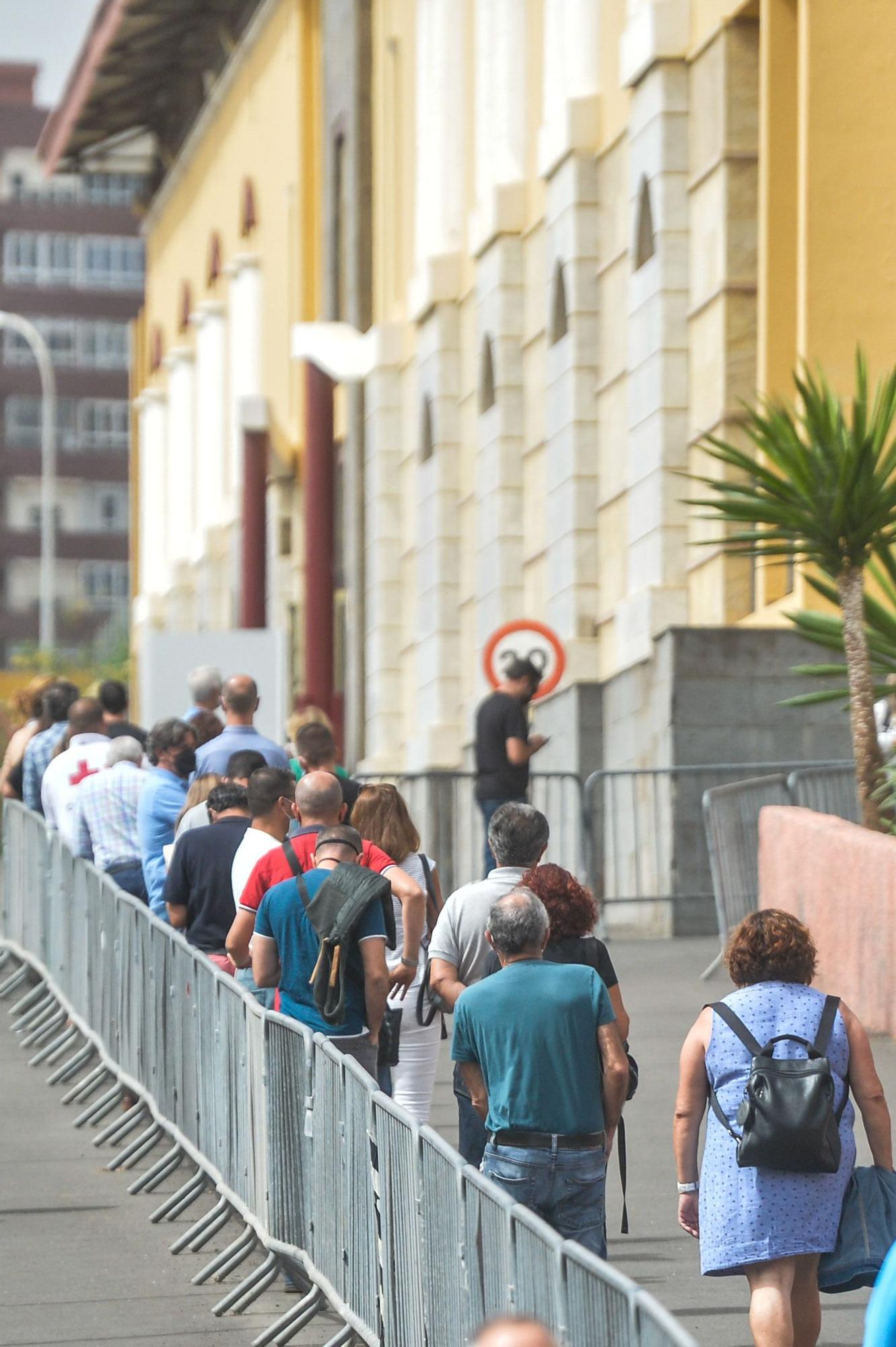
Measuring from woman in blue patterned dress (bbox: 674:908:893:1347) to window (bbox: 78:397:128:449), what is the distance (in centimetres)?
9855

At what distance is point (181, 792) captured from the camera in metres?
12.2

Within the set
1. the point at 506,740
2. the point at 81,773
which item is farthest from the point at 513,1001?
the point at 506,740

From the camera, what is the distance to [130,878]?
13328 mm

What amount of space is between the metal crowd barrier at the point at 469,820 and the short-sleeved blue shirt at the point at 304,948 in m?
9.10

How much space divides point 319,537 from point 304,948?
25.0 m

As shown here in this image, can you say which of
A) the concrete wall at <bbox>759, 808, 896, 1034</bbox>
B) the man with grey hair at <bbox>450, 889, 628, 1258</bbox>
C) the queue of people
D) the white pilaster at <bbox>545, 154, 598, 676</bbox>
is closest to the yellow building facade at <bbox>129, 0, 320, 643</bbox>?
the white pilaster at <bbox>545, 154, 598, 676</bbox>

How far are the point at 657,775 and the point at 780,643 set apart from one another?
4.29 ft

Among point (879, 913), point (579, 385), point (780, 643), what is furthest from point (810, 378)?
point (579, 385)

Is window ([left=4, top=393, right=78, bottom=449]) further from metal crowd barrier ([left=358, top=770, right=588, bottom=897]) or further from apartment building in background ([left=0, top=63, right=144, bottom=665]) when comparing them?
metal crowd barrier ([left=358, top=770, right=588, bottom=897])

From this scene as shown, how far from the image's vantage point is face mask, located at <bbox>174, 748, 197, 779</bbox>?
12219mm

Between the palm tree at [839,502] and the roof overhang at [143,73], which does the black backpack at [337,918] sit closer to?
the palm tree at [839,502]

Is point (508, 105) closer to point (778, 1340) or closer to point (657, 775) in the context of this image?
point (657, 775)

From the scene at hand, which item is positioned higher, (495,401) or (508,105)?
(508,105)

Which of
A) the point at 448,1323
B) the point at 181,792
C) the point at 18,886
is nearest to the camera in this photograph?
the point at 448,1323
